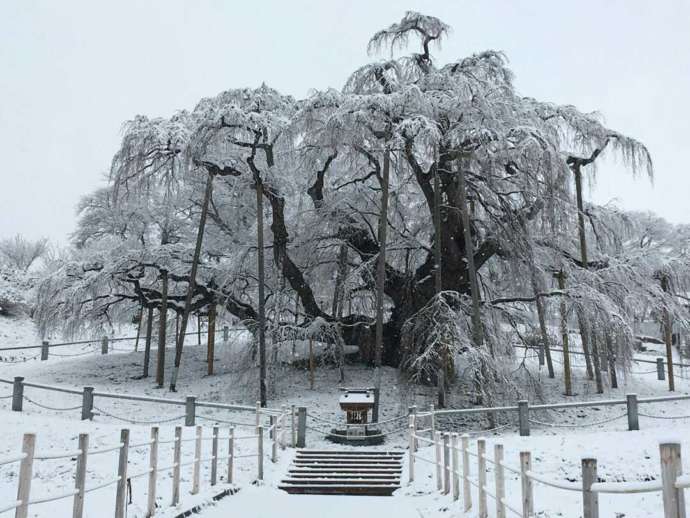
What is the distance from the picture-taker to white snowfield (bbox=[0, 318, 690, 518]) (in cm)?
792

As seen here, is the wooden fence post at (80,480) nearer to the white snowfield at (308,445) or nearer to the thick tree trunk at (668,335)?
the white snowfield at (308,445)

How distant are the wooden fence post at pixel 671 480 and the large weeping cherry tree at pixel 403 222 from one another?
1135cm

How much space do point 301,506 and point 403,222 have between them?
41.8ft

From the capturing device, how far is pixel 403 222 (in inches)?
791

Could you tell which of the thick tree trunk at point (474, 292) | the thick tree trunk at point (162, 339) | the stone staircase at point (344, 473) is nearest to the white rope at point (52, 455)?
the stone staircase at point (344, 473)

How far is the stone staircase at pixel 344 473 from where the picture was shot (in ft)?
33.8

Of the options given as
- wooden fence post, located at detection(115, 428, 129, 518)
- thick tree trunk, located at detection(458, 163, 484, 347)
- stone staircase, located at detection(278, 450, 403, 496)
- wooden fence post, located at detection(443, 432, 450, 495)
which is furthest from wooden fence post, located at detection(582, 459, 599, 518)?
thick tree trunk, located at detection(458, 163, 484, 347)

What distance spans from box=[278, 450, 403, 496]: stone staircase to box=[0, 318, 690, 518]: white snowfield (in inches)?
14.8

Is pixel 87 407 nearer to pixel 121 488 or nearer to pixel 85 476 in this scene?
pixel 85 476

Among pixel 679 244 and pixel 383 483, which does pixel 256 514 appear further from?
pixel 679 244

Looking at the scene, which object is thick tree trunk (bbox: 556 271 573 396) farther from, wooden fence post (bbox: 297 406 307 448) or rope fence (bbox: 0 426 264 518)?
rope fence (bbox: 0 426 264 518)

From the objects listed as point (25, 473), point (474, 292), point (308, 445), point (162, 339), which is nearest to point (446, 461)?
point (308, 445)

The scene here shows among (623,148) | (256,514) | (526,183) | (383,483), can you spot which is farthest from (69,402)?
(623,148)

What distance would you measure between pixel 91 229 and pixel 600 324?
65.2 feet
